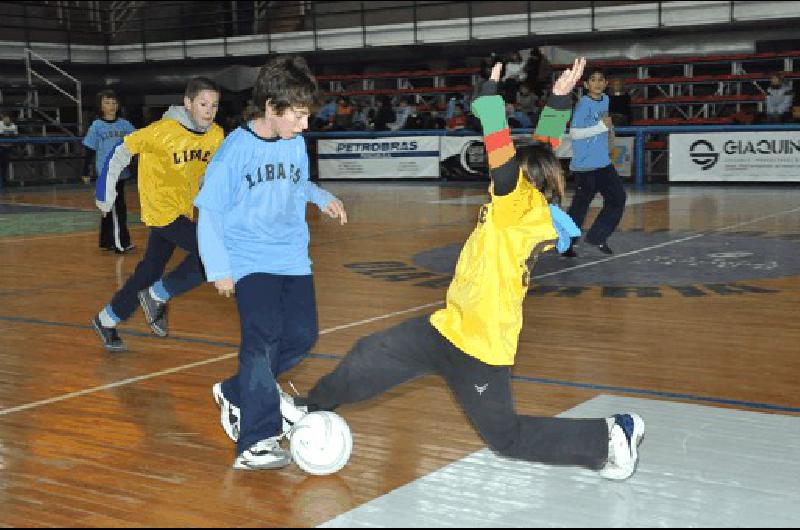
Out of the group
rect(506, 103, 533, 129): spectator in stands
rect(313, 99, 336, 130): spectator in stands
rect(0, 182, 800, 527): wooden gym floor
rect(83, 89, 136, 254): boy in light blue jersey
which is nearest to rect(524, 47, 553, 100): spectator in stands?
rect(506, 103, 533, 129): spectator in stands

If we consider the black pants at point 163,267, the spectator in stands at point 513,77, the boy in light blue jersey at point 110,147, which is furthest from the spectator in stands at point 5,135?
the black pants at point 163,267

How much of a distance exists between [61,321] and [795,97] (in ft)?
60.0

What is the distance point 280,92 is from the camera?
14.6 feet

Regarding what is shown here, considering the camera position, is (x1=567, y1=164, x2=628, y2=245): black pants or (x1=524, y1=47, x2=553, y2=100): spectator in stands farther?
(x1=524, y1=47, x2=553, y2=100): spectator in stands

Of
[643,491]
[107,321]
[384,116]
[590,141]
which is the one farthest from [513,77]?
[643,491]

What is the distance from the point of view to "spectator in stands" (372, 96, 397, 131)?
26.3 metres

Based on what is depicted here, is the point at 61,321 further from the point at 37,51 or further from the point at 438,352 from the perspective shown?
the point at 37,51

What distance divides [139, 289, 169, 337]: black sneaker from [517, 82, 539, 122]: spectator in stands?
667 inches

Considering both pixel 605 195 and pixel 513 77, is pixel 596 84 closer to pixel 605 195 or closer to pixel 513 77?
pixel 605 195

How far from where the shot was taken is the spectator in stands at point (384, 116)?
86.3 ft

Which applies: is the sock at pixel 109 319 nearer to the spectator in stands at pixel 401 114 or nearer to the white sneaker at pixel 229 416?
the white sneaker at pixel 229 416

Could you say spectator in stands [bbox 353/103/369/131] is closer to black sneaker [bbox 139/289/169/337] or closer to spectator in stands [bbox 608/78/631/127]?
spectator in stands [bbox 608/78/631/127]

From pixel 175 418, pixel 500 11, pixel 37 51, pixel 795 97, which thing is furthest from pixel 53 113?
pixel 175 418

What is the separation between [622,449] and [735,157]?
17558 mm
